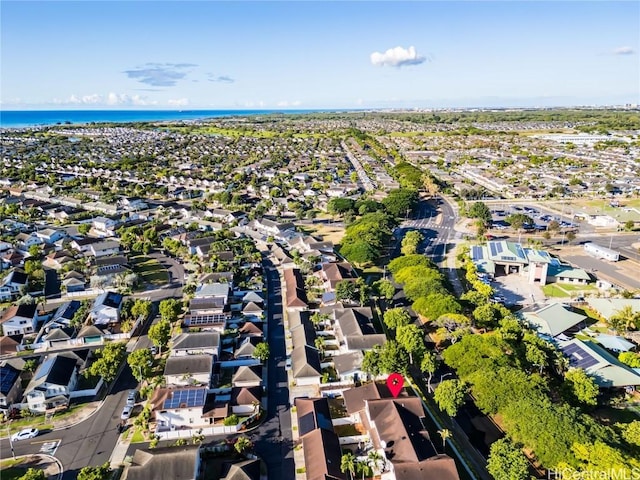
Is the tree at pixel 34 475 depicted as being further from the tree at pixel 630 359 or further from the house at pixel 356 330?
the tree at pixel 630 359

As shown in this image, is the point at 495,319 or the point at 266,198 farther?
the point at 266,198

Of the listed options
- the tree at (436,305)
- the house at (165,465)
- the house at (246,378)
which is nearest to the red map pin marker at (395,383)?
the tree at (436,305)

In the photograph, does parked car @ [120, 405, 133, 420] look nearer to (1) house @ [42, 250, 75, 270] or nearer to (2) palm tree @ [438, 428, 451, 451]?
(2) palm tree @ [438, 428, 451, 451]

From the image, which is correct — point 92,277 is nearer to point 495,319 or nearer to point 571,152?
point 495,319

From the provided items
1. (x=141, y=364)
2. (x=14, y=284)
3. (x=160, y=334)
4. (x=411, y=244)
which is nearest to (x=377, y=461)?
(x=141, y=364)

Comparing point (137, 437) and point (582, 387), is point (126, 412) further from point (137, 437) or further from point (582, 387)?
point (582, 387)

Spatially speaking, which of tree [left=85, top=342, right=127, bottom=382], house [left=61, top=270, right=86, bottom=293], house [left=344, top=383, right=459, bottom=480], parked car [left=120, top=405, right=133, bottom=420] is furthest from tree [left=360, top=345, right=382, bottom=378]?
house [left=61, top=270, right=86, bottom=293]

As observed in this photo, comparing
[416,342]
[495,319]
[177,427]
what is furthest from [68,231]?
[495,319]
